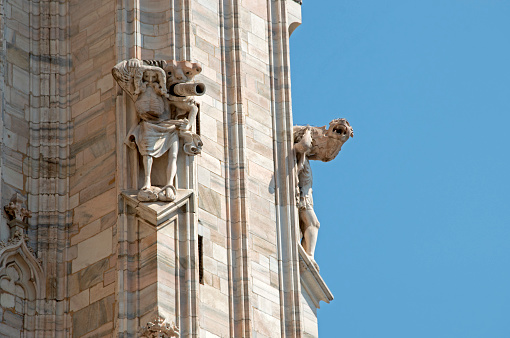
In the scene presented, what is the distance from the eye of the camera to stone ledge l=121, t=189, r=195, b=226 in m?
30.6

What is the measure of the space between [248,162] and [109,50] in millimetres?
2511

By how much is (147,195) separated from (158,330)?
2076mm

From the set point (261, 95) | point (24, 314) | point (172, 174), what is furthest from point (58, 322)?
point (261, 95)

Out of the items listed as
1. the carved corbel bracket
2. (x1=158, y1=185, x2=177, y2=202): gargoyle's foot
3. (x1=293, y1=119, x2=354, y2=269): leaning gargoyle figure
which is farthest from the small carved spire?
(x1=293, y1=119, x2=354, y2=269): leaning gargoyle figure

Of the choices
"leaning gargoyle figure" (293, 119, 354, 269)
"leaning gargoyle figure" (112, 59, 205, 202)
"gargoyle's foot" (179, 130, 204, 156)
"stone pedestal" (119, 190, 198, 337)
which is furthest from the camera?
"leaning gargoyle figure" (293, 119, 354, 269)

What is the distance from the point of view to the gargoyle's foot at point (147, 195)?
30.8m

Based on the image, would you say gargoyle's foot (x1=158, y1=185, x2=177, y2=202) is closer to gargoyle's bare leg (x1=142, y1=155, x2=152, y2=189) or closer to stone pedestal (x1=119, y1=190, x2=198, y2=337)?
stone pedestal (x1=119, y1=190, x2=198, y2=337)

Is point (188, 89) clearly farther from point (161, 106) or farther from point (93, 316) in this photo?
point (93, 316)

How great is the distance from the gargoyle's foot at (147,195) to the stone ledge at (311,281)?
2.93 meters

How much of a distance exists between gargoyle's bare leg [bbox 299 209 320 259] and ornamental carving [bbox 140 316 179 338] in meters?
4.32

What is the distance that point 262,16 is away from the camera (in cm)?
3406

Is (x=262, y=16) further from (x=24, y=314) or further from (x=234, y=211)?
(x=24, y=314)

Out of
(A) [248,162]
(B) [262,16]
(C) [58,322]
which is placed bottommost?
(C) [58,322]

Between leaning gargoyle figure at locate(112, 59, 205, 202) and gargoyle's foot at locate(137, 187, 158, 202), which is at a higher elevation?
leaning gargoyle figure at locate(112, 59, 205, 202)
